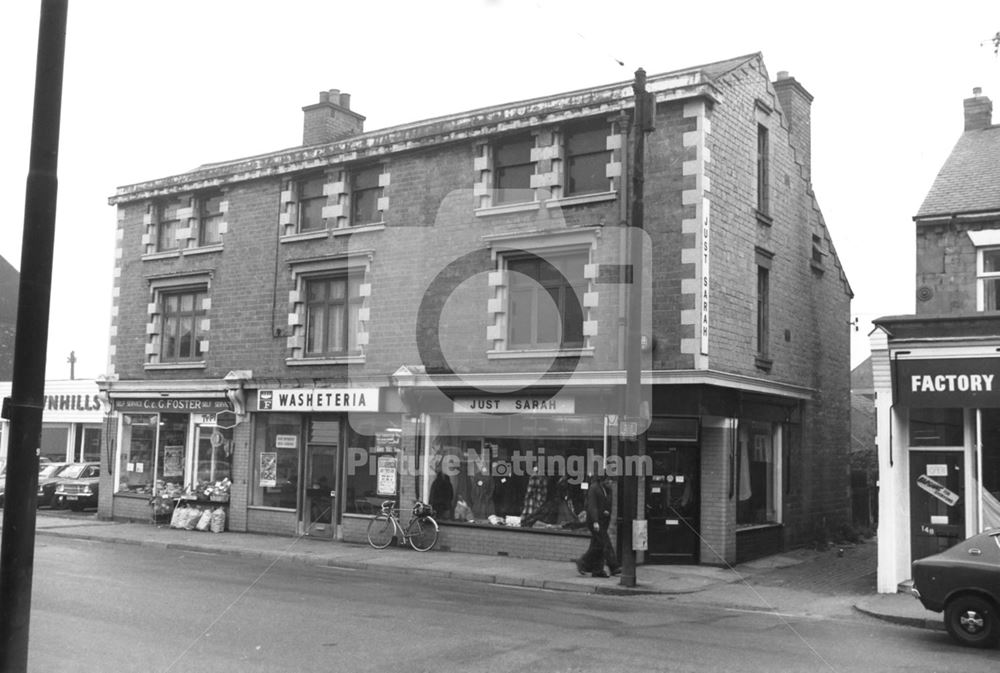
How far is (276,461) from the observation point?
24.7 meters

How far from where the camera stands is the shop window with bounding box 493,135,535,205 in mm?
21062

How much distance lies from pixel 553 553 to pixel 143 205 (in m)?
16.6

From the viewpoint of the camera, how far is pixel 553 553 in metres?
19.6

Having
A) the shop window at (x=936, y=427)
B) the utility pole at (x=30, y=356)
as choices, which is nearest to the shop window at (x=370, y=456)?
the shop window at (x=936, y=427)

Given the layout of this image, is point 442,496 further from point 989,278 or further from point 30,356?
point 30,356

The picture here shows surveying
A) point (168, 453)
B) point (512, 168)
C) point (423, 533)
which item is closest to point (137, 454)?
point (168, 453)

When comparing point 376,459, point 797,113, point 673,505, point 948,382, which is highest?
point 797,113

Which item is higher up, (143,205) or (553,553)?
(143,205)

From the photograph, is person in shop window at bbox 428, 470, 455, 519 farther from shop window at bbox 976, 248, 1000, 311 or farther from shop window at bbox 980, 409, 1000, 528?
shop window at bbox 976, 248, 1000, 311

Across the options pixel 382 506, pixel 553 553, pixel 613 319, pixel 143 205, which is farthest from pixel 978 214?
pixel 143 205

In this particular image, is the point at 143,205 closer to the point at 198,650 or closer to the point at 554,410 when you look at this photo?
the point at 554,410

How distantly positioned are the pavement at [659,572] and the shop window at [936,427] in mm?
2668

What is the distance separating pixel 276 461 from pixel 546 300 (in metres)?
8.96

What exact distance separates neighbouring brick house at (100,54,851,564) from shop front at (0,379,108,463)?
42.0ft
